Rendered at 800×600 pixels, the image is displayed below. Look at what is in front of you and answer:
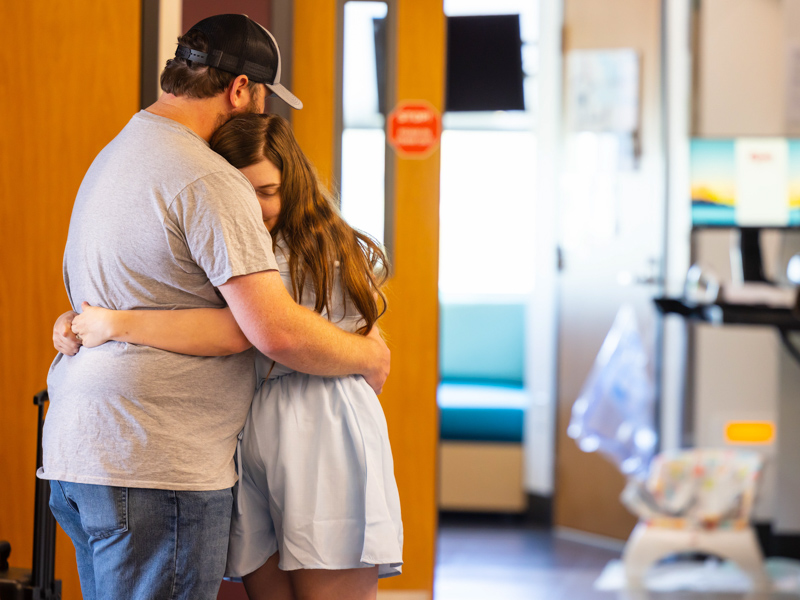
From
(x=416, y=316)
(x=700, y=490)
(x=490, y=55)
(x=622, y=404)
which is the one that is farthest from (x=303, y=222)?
(x=490, y=55)

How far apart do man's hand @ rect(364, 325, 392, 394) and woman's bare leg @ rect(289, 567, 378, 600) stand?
33 centimetres

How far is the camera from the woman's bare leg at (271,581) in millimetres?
1494

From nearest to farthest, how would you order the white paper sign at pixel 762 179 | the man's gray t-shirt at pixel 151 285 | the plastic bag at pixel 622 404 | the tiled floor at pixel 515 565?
the man's gray t-shirt at pixel 151 285, the tiled floor at pixel 515 565, the white paper sign at pixel 762 179, the plastic bag at pixel 622 404

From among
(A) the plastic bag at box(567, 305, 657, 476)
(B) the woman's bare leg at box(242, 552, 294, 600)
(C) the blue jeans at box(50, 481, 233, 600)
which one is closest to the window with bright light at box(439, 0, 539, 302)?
(A) the plastic bag at box(567, 305, 657, 476)

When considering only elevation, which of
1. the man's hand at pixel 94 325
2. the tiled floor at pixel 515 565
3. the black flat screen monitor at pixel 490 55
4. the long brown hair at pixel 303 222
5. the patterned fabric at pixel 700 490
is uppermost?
the black flat screen monitor at pixel 490 55

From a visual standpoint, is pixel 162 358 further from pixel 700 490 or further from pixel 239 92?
pixel 700 490

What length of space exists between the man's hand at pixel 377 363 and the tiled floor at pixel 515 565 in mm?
1630

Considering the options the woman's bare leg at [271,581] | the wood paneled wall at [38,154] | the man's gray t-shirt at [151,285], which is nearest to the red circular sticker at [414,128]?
the wood paneled wall at [38,154]

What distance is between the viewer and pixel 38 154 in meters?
2.04

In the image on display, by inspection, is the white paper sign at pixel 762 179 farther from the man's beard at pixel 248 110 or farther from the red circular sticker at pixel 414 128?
the man's beard at pixel 248 110

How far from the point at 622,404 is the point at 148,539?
2.87m

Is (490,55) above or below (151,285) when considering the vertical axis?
above

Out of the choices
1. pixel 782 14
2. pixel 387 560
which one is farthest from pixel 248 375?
pixel 782 14

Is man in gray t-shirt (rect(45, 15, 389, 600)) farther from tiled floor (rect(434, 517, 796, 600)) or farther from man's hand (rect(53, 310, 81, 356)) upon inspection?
tiled floor (rect(434, 517, 796, 600))
